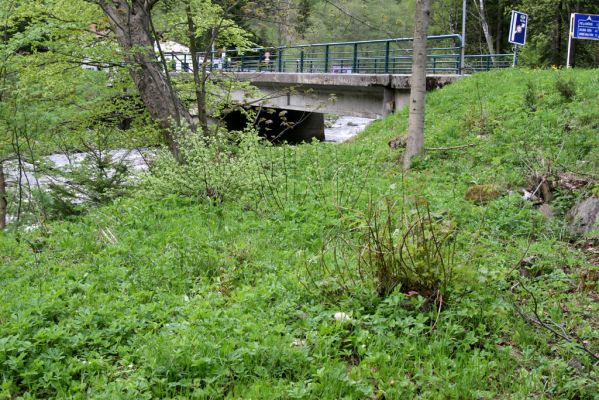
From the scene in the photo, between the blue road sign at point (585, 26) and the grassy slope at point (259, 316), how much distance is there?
36.3 feet

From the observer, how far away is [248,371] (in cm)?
360

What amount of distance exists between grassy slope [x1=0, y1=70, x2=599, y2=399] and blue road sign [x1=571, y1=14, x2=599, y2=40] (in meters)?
11.1

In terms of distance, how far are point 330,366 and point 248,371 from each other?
0.50 m

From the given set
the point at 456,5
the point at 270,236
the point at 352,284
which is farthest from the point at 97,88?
the point at 456,5

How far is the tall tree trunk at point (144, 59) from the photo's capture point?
10.8m

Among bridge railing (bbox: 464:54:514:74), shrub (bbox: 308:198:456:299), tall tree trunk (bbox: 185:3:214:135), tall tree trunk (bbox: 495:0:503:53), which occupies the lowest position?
shrub (bbox: 308:198:456:299)

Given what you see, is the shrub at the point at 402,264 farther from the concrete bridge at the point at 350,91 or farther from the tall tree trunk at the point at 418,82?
the concrete bridge at the point at 350,91

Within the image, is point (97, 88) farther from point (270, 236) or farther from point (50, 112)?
point (270, 236)

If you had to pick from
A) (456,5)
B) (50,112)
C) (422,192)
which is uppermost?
(456,5)

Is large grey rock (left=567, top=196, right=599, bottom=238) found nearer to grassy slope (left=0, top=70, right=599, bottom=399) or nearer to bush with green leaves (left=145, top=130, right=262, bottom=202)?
grassy slope (left=0, top=70, right=599, bottom=399)

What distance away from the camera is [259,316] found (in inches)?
168

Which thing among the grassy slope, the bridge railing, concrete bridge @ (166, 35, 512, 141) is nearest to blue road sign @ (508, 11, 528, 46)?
the bridge railing

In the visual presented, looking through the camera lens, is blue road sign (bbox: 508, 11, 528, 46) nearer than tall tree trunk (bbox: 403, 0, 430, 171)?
No

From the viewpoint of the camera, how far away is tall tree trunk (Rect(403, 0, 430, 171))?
8.90 metres
